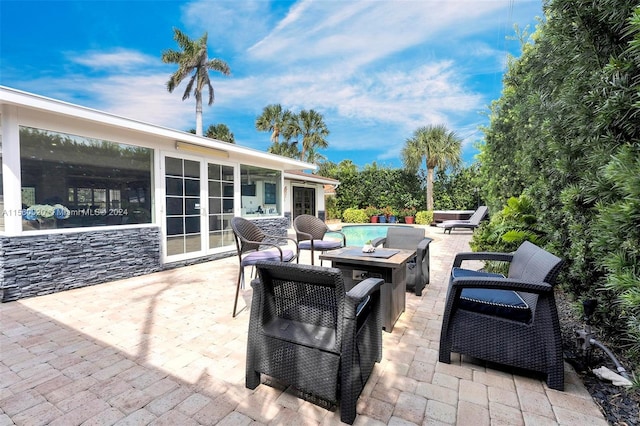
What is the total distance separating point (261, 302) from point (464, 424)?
4.36 feet

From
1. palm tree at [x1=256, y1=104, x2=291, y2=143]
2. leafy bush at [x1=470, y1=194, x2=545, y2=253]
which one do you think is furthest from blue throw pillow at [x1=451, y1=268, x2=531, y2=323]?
palm tree at [x1=256, y1=104, x2=291, y2=143]

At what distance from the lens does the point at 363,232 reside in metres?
13.0

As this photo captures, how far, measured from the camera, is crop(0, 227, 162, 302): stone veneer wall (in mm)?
3738

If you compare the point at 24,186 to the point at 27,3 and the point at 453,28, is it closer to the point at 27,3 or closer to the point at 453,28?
the point at 27,3

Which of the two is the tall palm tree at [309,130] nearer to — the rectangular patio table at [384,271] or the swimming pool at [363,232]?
the swimming pool at [363,232]

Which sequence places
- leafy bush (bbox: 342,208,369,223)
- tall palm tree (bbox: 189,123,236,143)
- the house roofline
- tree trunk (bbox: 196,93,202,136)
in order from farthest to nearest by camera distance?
tall palm tree (bbox: 189,123,236,143) < tree trunk (bbox: 196,93,202,136) < leafy bush (bbox: 342,208,369,223) < the house roofline

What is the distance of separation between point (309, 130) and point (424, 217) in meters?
10.9

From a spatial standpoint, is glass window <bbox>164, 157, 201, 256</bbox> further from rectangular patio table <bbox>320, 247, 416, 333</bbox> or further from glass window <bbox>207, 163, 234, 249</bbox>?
rectangular patio table <bbox>320, 247, 416, 333</bbox>

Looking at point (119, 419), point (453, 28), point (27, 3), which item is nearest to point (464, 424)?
point (119, 419)

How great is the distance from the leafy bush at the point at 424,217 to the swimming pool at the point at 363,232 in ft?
10.4

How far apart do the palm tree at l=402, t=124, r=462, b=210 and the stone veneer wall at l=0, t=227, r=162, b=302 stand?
14062mm

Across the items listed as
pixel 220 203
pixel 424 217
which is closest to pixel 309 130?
pixel 424 217

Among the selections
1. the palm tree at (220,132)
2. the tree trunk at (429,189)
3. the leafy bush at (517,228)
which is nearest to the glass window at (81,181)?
the leafy bush at (517,228)

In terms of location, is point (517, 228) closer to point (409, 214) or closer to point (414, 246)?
point (414, 246)
